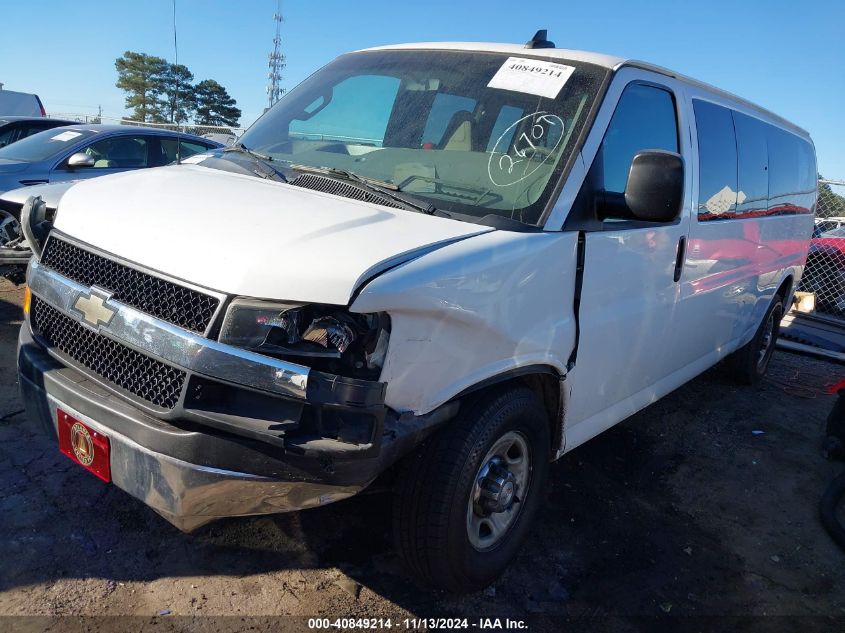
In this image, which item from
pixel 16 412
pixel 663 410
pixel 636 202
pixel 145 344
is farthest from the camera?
pixel 663 410

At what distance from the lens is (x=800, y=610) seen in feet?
10.0

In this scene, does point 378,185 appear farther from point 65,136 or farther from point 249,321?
point 65,136

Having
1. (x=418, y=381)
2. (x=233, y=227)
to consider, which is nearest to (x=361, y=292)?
(x=418, y=381)

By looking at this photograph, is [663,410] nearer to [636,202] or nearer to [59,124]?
[636,202]

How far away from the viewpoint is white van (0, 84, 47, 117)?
1566 cm

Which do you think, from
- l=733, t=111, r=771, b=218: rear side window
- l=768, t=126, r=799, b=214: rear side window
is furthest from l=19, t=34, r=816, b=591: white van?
l=768, t=126, r=799, b=214: rear side window

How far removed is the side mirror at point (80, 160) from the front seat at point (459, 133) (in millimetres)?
5129

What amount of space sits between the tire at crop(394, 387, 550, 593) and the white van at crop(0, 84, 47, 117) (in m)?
16.7

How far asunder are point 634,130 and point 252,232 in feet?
6.35

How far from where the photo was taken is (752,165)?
461cm

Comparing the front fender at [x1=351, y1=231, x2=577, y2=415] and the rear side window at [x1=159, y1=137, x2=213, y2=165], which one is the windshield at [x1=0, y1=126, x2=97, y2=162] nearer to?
the rear side window at [x1=159, y1=137, x2=213, y2=165]

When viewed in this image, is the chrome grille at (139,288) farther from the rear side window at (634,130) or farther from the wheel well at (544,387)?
the rear side window at (634,130)

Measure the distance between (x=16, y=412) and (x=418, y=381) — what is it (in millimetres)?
2933

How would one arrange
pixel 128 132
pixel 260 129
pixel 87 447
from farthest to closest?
pixel 128 132
pixel 260 129
pixel 87 447
